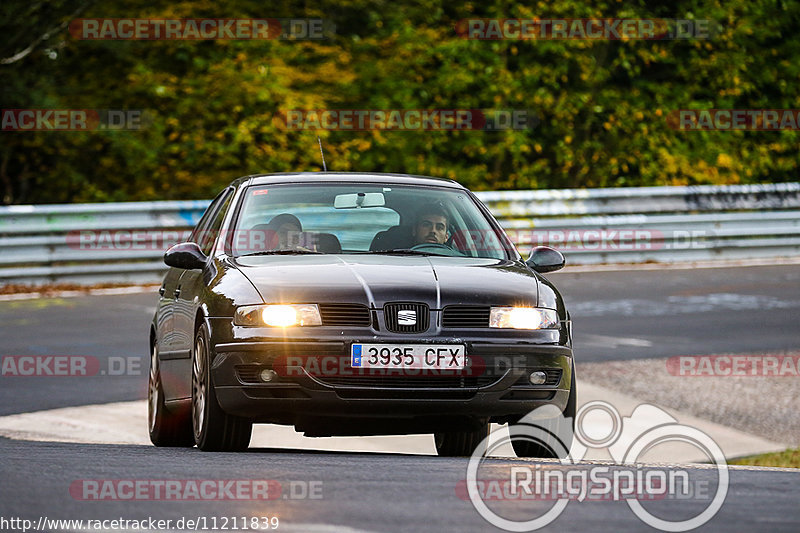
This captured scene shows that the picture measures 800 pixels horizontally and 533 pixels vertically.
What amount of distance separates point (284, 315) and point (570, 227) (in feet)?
52.0

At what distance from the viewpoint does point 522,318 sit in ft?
27.3

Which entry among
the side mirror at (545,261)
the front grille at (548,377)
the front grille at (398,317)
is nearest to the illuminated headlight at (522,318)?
the front grille at (548,377)

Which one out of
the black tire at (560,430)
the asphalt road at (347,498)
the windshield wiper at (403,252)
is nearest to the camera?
the asphalt road at (347,498)

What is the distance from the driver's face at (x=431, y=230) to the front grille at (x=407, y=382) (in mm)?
1298

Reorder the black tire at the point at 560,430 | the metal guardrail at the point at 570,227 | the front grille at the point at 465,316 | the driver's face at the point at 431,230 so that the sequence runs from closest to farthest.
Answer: the front grille at the point at 465,316 → the black tire at the point at 560,430 → the driver's face at the point at 431,230 → the metal guardrail at the point at 570,227

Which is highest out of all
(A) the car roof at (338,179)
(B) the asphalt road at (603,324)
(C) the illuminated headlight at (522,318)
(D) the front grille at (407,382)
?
(A) the car roof at (338,179)

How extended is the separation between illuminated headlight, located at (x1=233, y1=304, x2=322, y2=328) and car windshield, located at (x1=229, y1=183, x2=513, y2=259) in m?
0.87

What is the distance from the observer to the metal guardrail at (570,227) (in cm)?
2116

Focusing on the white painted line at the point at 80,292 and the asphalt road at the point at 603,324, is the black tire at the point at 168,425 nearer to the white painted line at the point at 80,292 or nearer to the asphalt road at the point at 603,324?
the asphalt road at the point at 603,324

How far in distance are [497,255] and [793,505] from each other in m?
3.16

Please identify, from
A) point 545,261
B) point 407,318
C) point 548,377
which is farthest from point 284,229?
point 548,377

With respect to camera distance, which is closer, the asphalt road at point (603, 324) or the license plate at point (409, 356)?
the license plate at point (409, 356)

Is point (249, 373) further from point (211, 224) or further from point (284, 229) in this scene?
point (211, 224)

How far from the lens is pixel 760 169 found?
97.5ft
